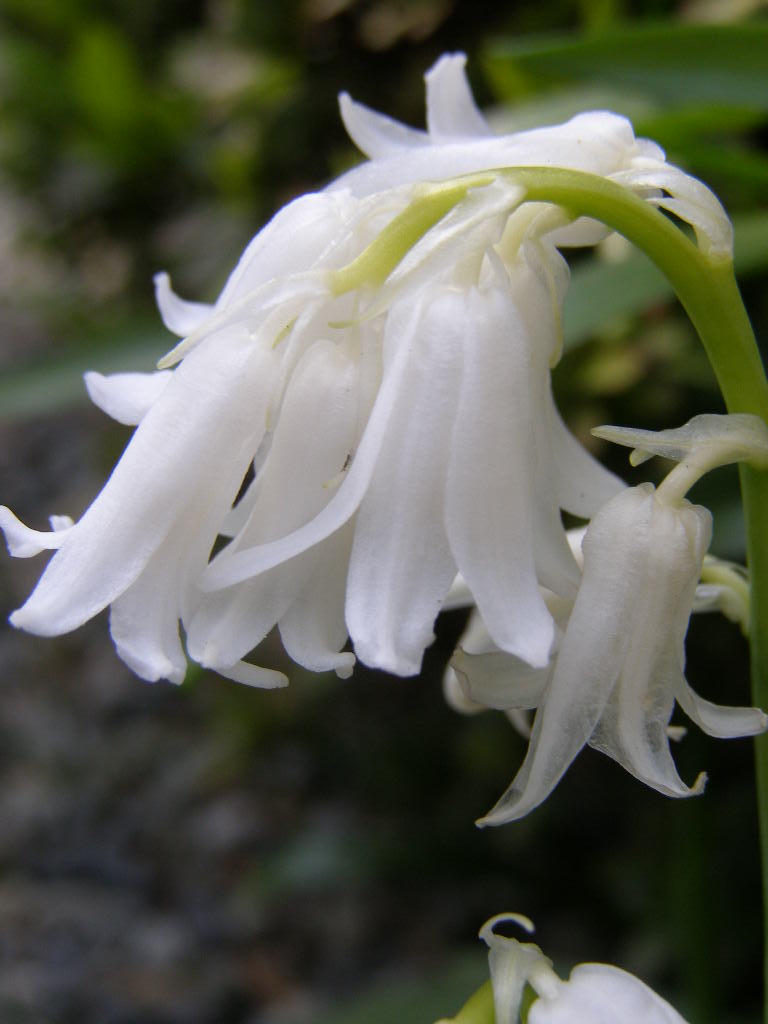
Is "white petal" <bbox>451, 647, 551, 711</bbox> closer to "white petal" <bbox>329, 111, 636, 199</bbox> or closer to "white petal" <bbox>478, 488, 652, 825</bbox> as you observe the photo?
"white petal" <bbox>478, 488, 652, 825</bbox>

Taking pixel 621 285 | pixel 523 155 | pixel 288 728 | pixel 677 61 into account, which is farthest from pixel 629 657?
pixel 288 728

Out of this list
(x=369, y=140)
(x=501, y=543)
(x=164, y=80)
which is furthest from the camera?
(x=164, y=80)

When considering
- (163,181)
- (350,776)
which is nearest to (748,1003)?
(350,776)

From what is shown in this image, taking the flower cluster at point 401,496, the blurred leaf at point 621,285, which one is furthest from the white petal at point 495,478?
the blurred leaf at point 621,285

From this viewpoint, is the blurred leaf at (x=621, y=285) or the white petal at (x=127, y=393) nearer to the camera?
the white petal at (x=127, y=393)

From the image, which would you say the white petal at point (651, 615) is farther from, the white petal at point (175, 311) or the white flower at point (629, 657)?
the white petal at point (175, 311)

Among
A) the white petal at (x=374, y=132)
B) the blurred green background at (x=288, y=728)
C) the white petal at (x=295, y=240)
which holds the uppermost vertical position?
the white petal at (x=374, y=132)

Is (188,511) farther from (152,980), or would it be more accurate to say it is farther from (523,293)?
(152,980)
